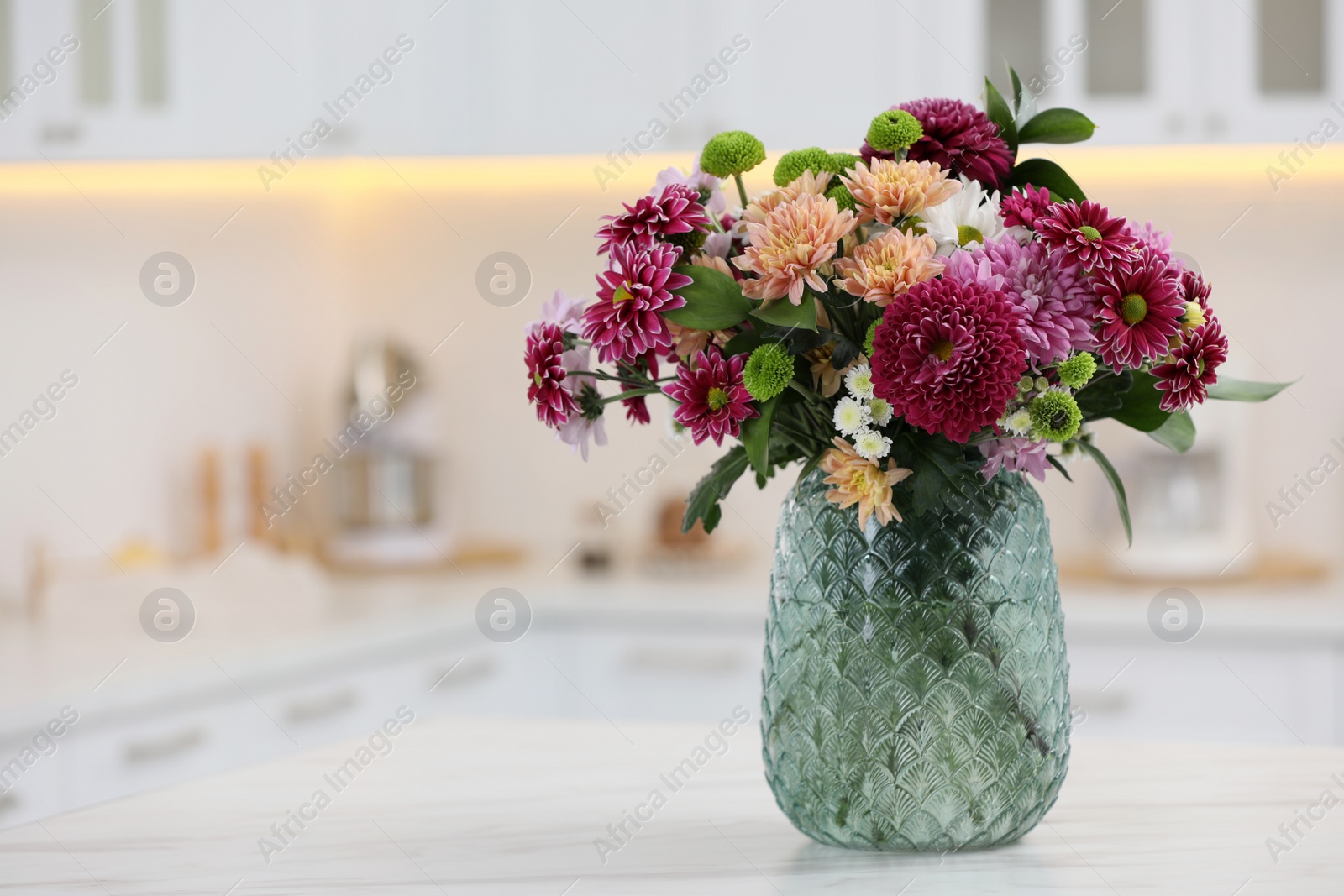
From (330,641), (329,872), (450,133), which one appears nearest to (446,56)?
(450,133)

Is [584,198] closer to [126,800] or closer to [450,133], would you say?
[450,133]

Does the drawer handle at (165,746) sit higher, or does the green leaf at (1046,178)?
the green leaf at (1046,178)

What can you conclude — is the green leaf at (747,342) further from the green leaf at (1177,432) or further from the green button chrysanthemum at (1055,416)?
the green leaf at (1177,432)

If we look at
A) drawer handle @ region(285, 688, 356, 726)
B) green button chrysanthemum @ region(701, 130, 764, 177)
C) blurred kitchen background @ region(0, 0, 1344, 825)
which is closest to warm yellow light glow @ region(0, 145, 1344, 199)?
blurred kitchen background @ region(0, 0, 1344, 825)

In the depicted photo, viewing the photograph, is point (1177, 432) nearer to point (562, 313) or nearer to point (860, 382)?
point (860, 382)

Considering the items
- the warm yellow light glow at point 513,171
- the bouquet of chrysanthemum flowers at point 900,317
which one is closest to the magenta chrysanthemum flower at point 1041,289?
the bouquet of chrysanthemum flowers at point 900,317

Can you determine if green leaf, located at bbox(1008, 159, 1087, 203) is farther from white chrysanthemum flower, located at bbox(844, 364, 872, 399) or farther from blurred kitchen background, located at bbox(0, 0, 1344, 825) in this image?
blurred kitchen background, located at bbox(0, 0, 1344, 825)

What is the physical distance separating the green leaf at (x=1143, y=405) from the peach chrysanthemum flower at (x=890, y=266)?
6.1 inches

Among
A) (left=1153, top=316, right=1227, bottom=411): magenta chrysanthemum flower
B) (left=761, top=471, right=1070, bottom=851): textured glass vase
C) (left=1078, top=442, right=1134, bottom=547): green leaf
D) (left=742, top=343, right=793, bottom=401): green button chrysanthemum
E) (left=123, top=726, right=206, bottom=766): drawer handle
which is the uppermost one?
(left=742, top=343, right=793, bottom=401): green button chrysanthemum

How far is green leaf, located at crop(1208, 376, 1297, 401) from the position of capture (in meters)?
0.81

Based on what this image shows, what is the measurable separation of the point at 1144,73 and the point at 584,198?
1169mm

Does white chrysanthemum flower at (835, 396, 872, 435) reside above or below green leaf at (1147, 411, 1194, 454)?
above

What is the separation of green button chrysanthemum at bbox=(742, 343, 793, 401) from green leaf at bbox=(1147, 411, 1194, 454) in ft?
0.83

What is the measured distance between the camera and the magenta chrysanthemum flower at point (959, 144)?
31.5 inches
